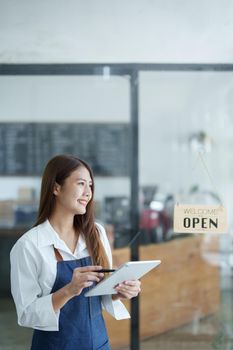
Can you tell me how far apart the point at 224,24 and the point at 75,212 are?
1.85 m

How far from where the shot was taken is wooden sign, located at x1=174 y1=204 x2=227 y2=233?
3.12 metres

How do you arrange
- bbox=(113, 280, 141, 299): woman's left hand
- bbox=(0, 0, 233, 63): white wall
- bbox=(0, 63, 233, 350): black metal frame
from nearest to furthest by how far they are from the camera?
bbox=(113, 280, 141, 299): woman's left hand
bbox=(0, 0, 233, 63): white wall
bbox=(0, 63, 233, 350): black metal frame

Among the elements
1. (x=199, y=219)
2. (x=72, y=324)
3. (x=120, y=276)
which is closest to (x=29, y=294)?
(x=72, y=324)

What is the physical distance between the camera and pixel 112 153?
384 cm

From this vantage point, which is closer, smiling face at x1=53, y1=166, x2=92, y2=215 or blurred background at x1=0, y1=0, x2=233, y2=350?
smiling face at x1=53, y1=166, x2=92, y2=215

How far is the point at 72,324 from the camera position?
2.25 m

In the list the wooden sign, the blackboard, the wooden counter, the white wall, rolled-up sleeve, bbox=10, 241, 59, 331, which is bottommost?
the wooden counter

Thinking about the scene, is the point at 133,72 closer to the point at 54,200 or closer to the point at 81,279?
the point at 54,200

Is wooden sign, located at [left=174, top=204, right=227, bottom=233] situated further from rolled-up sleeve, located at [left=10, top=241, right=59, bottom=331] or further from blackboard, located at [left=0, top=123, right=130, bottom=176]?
rolled-up sleeve, located at [left=10, top=241, right=59, bottom=331]

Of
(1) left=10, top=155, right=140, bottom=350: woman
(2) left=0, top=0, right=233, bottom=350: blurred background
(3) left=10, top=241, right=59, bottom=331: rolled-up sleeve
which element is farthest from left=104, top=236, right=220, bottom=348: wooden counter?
(3) left=10, top=241, right=59, bottom=331: rolled-up sleeve

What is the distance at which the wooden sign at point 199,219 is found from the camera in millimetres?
3125

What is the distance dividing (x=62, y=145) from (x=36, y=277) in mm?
1726

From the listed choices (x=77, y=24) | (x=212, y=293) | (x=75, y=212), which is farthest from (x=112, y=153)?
(x=75, y=212)

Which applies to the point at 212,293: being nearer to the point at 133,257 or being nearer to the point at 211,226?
the point at 133,257
